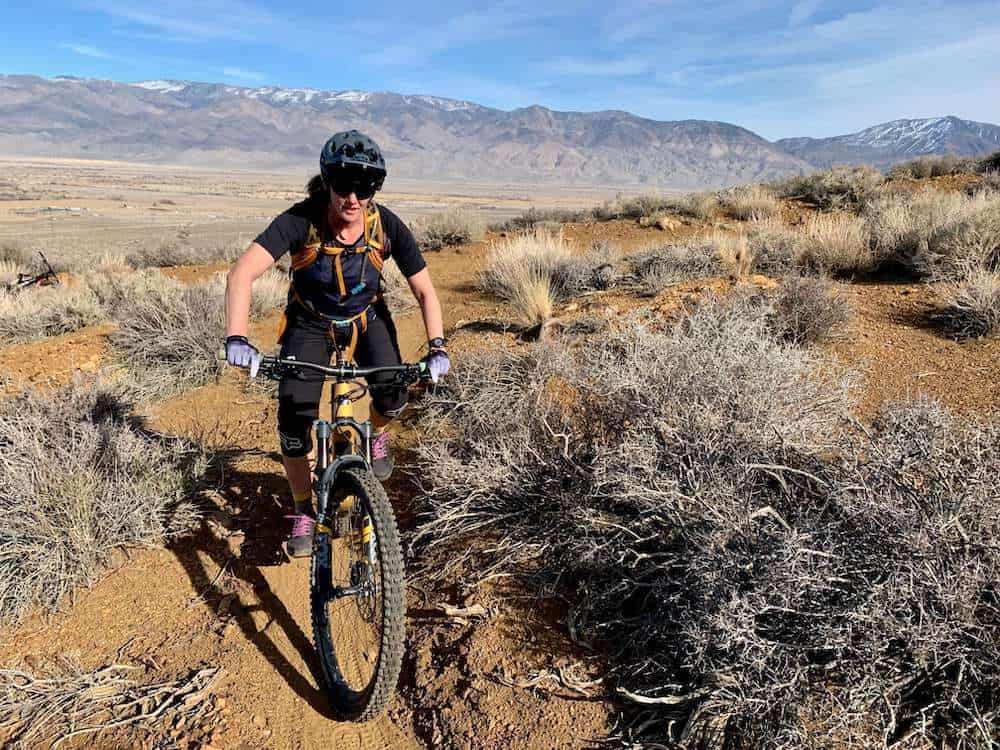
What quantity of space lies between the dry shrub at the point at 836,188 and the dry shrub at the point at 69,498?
12197 mm

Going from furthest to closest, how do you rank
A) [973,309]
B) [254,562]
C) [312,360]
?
[973,309] < [254,562] < [312,360]

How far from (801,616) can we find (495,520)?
4.89ft

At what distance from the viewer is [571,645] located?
2.48m

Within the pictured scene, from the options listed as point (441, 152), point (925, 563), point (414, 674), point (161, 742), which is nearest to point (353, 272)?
point (414, 674)

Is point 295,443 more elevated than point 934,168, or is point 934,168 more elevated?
point 934,168

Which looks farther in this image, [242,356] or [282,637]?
[282,637]

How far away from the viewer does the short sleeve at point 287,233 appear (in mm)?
2684

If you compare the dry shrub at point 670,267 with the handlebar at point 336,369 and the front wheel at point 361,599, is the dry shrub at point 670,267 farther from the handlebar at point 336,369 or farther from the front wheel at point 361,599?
the front wheel at point 361,599

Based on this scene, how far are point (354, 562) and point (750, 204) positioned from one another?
11.9m

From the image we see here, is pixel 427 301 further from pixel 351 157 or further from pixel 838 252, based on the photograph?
pixel 838 252

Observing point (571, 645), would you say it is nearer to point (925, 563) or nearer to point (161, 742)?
point (925, 563)

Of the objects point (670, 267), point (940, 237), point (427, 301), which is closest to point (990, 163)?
point (940, 237)

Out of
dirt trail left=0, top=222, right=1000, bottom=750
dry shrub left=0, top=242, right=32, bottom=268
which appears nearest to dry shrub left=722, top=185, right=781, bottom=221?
dirt trail left=0, top=222, right=1000, bottom=750

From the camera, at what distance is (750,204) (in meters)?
12.1
